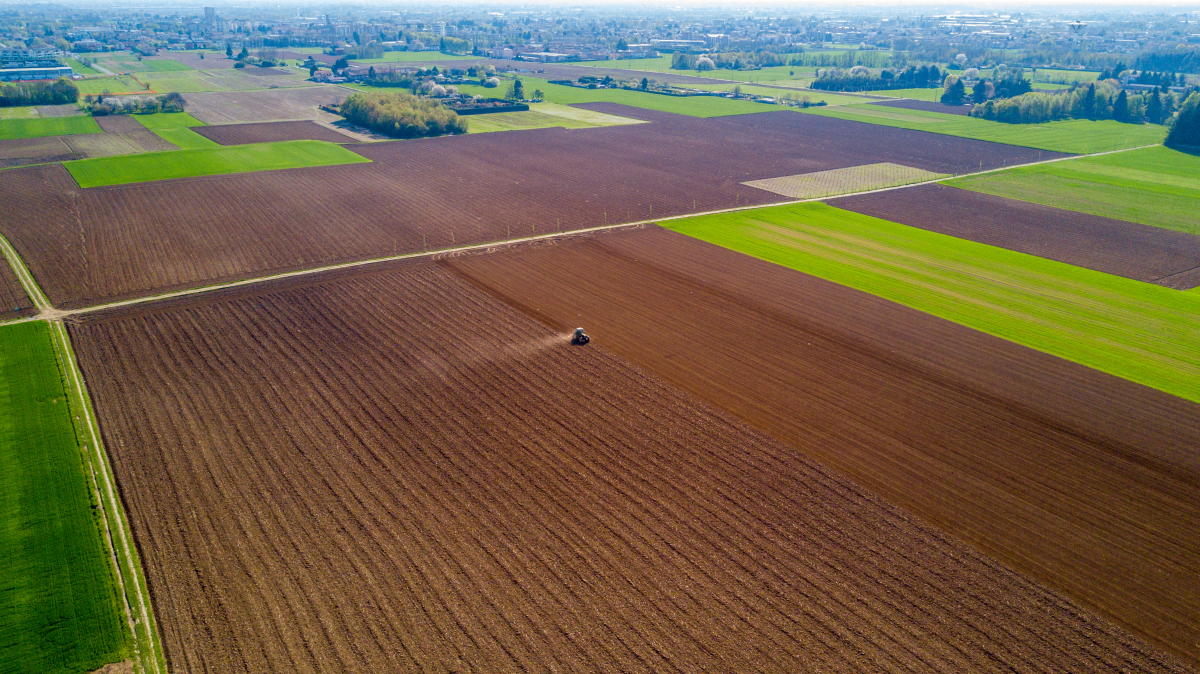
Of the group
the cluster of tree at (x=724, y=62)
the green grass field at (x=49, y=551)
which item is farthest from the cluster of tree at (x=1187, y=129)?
the green grass field at (x=49, y=551)

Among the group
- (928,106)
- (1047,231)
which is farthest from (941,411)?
(928,106)

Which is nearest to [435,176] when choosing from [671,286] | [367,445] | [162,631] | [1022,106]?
[671,286]

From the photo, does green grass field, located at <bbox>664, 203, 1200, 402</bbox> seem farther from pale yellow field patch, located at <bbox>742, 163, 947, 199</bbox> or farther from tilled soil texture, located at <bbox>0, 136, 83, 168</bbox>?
tilled soil texture, located at <bbox>0, 136, 83, 168</bbox>

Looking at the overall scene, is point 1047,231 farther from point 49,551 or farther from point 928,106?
point 928,106

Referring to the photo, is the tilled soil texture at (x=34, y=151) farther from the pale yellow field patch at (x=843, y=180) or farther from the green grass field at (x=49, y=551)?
the pale yellow field patch at (x=843, y=180)

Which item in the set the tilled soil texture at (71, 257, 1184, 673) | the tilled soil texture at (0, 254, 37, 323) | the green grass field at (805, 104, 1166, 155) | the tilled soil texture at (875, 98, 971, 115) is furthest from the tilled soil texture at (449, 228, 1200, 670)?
the tilled soil texture at (875, 98, 971, 115)
